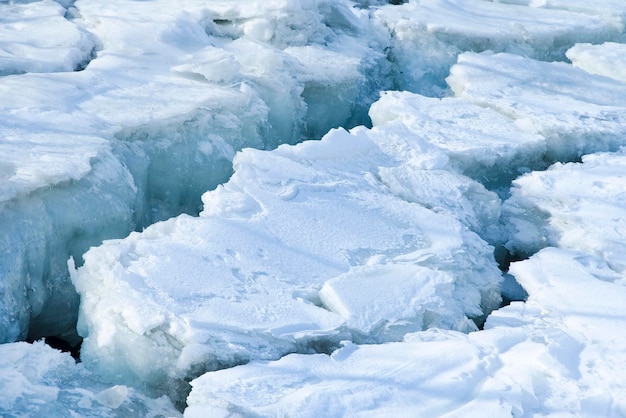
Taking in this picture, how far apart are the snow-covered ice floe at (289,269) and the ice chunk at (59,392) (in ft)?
0.22

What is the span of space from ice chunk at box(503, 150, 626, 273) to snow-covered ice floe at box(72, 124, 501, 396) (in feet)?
0.58

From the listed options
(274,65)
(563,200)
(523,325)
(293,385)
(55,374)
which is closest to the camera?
(293,385)

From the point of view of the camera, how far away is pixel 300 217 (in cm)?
330

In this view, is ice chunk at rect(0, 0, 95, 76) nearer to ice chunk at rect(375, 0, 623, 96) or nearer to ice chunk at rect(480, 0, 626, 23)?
ice chunk at rect(375, 0, 623, 96)

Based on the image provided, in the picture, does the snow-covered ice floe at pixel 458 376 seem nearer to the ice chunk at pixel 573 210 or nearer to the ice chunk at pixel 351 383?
the ice chunk at pixel 351 383

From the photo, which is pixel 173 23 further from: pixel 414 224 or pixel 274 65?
pixel 414 224

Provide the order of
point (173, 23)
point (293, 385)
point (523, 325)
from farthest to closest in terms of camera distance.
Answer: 1. point (173, 23)
2. point (523, 325)
3. point (293, 385)

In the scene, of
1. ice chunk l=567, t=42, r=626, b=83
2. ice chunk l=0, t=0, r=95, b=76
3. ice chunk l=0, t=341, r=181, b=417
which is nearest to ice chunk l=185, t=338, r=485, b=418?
ice chunk l=0, t=341, r=181, b=417

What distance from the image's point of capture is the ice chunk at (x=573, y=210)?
3469mm

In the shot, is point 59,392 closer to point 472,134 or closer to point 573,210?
point 573,210

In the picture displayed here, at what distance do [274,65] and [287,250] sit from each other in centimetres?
183

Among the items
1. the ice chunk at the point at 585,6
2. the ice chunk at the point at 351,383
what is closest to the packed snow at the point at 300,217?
the ice chunk at the point at 351,383

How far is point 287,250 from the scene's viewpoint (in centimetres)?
308

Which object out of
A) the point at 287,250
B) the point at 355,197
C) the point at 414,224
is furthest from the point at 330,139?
the point at 287,250
